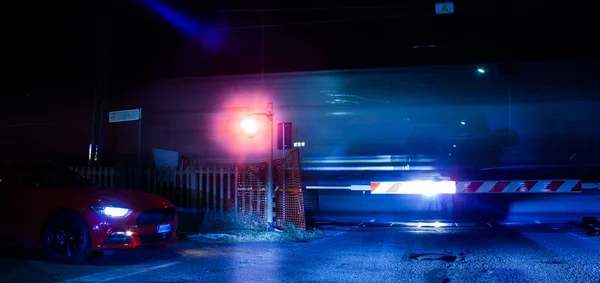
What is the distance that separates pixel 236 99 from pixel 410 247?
9254 millimetres

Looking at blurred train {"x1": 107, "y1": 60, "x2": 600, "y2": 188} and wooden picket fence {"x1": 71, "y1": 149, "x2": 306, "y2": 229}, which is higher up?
blurred train {"x1": 107, "y1": 60, "x2": 600, "y2": 188}

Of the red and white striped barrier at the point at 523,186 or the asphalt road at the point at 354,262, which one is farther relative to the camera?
the red and white striped barrier at the point at 523,186

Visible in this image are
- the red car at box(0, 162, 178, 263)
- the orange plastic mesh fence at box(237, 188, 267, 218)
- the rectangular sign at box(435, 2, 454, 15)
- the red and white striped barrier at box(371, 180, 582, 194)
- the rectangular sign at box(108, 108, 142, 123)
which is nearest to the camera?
the red car at box(0, 162, 178, 263)

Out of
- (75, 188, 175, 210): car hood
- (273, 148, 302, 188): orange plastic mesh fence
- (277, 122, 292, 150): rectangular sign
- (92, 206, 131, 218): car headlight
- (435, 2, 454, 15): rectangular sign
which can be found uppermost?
(435, 2, 454, 15): rectangular sign

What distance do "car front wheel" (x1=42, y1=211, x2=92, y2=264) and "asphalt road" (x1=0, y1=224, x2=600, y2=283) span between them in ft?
0.50

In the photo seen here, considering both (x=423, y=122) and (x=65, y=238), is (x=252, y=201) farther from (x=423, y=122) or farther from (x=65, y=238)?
(x=423, y=122)

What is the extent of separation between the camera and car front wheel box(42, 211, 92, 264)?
6246 mm

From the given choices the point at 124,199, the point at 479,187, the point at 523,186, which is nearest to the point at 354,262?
the point at 124,199

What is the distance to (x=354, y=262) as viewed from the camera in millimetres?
6395

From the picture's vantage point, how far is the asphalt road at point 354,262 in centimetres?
546

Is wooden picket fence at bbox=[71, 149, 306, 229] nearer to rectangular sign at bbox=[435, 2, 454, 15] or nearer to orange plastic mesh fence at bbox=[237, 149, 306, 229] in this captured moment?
orange plastic mesh fence at bbox=[237, 149, 306, 229]

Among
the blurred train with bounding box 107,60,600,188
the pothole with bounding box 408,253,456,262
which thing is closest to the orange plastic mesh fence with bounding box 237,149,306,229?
the blurred train with bounding box 107,60,600,188

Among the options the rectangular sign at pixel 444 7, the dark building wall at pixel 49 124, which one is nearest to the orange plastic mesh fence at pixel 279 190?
the rectangular sign at pixel 444 7

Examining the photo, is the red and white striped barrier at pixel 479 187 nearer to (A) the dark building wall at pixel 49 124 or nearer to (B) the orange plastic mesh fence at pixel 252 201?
(B) the orange plastic mesh fence at pixel 252 201
